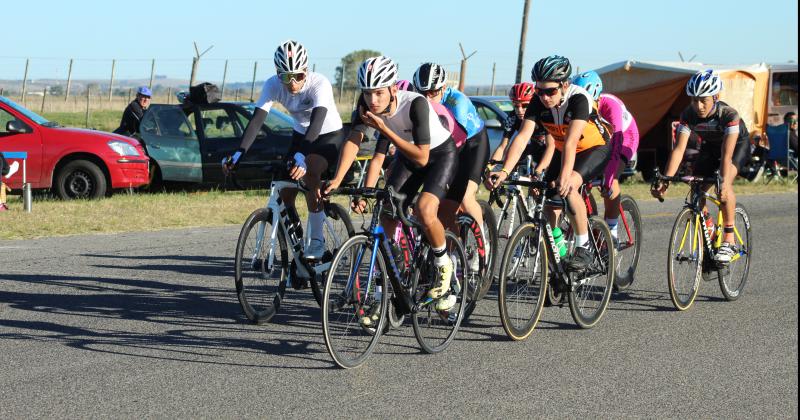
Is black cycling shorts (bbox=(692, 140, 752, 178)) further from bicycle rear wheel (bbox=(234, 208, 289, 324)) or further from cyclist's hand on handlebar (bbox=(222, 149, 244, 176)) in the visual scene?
cyclist's hand on handlebar (bbox=(222, 149, 244, 176))

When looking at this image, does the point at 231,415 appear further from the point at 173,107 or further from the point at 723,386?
the point at 173,107

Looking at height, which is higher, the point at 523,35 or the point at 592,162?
the point at 523,35

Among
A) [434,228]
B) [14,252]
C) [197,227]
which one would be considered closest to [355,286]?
[434,228]

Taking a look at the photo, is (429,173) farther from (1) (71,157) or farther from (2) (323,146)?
(1) (71,157)

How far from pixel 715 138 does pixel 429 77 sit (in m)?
2.35

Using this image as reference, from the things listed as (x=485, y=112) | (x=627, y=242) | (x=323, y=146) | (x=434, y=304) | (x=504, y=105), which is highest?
(x=504, y=105)

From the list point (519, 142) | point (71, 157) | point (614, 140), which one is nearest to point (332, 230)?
point (519, 142)

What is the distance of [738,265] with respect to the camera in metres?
9.52

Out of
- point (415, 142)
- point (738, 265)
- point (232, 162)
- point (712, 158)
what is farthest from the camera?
point (738, 265)

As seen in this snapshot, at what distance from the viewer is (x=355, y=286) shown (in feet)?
21.0

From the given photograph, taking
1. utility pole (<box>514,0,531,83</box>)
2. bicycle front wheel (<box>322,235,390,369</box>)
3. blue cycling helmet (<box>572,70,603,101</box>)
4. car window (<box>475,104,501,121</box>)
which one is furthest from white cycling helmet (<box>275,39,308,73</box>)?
utility pole (<box>514,0,531,83</box>)

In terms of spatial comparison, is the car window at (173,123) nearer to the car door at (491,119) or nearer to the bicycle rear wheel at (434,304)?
the car door at (491,119)

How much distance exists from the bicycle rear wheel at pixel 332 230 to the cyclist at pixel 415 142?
0.76m

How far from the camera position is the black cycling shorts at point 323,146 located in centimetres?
787
